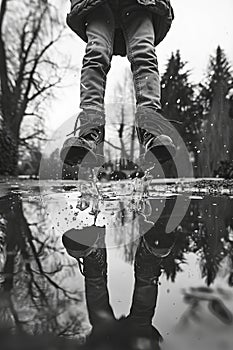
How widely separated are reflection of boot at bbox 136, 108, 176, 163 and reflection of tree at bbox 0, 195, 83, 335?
17.4 inches

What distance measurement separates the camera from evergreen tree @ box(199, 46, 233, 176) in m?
6.54

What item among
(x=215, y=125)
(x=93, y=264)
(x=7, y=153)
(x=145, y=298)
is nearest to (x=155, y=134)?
(x=93, y=264)

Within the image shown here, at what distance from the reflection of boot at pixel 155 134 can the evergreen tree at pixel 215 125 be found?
5014 mm

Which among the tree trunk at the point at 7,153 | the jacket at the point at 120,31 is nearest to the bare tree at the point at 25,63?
the tree trunk at the point at 7,153

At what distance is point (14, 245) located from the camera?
71cm

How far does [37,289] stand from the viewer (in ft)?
1.52

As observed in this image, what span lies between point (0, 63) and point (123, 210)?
763 cm

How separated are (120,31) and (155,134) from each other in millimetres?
629

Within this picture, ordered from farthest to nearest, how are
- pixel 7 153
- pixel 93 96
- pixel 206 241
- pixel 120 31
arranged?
pixel 7 153, pixel 120 31, pixel 93 96, pixel 206 241

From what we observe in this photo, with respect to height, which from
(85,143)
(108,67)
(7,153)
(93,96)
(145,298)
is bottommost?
Result: (145,298)

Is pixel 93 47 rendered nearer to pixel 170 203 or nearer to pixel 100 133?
pixel 100 133

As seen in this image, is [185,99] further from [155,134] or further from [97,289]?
[97,289]

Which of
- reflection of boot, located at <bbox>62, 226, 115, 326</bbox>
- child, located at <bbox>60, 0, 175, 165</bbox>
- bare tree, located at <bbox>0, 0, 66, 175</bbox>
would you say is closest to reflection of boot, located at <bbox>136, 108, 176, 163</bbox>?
child, located at <bbox>60, 0, 175, 165</bbox>

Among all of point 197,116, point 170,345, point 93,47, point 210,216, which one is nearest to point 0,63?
point 197,116
